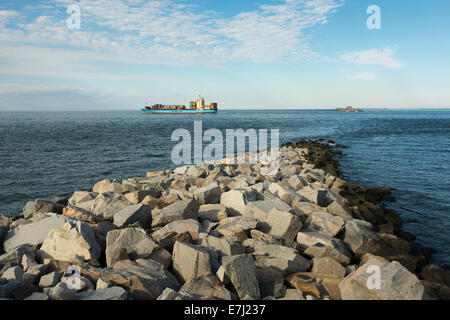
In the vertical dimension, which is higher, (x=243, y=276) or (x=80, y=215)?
(x=80, y=215)

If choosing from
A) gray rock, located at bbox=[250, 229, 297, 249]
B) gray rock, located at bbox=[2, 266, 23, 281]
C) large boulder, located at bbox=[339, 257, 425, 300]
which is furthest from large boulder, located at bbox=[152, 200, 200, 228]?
large boulder, located at bbox=[339, 257, 425, 300]

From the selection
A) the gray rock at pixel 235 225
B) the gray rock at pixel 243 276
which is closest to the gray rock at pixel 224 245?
the gray rock at pixel 235 225

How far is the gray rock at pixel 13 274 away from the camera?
11.3ft

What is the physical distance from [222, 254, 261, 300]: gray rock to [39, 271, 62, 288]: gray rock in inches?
76.5

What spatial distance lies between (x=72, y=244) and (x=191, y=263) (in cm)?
169

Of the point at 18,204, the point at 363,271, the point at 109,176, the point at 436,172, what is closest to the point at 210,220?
the point at 363,271

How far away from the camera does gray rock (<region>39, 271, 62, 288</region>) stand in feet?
11.2

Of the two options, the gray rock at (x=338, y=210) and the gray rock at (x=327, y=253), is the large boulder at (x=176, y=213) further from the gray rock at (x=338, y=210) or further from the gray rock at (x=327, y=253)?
the gray rock at (x=338, y=210)

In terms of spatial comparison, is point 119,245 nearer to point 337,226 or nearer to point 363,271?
point 363,271

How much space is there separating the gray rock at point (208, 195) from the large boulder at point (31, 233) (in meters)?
2.70

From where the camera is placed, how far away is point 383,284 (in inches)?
125

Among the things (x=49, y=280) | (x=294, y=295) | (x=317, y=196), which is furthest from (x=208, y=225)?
(x=317, y=196)

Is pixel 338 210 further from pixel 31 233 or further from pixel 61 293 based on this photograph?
pixel 31 233

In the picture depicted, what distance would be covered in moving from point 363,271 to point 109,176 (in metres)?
13.8
